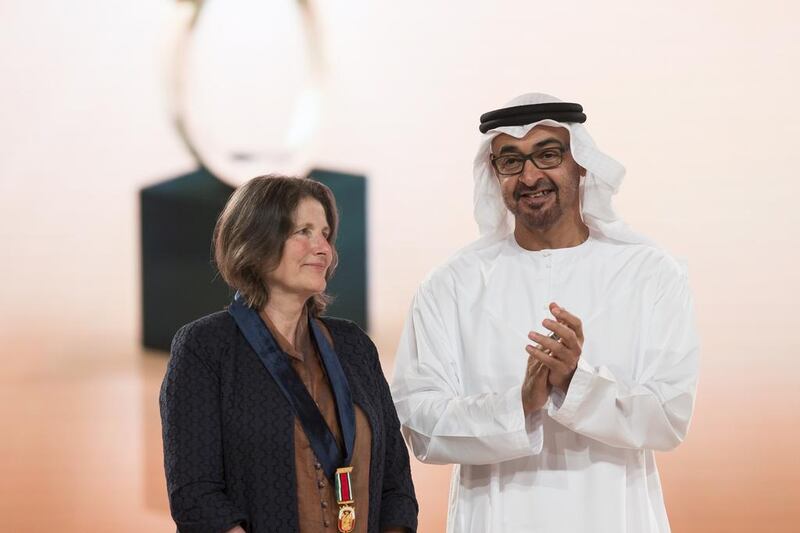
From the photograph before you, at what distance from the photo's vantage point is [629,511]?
2896mm

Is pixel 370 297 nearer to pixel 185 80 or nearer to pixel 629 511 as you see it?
pixel 185 80

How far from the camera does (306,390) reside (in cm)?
246

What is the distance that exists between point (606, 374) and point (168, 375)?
1.04m

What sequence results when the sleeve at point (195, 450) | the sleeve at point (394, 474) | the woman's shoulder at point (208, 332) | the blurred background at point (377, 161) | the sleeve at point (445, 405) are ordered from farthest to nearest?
the blurred background at point (377, 161), the sleeve at point (445, 405), the sleeve at point (394, 474), the woman's shoulder at point (208, 332), the sleeve at point (195, 450)

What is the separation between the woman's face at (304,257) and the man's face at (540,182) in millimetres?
638

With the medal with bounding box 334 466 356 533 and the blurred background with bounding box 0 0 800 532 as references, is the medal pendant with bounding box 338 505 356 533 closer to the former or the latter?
the medal with bounding box 334 466 356 533

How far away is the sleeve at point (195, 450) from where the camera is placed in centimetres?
235

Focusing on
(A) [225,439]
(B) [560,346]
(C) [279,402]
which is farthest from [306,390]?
(B) [560,346]

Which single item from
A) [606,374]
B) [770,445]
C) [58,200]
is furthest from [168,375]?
[770,445]

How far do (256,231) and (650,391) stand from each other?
105 centimetres

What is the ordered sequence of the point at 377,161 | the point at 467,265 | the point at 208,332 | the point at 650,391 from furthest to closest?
the point at 377,161, the point at 467,265, the point at 650,391, the point at 208,332

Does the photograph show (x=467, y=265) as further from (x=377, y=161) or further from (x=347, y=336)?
(x=377, y=161)

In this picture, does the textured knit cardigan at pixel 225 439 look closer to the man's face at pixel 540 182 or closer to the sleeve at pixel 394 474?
the sleeve at pixel 394 474

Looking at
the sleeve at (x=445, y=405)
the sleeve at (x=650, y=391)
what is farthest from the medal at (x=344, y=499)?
the sleeve at (x=650, y=391)
